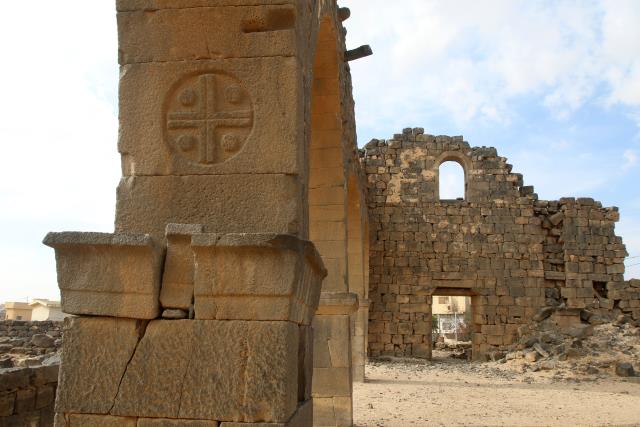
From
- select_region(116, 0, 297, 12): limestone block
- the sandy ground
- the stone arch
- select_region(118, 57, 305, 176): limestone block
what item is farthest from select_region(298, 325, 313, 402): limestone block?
the stone arch

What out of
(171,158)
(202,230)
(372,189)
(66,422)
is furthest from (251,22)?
(372,189)

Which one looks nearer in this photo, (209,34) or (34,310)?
(209,34)

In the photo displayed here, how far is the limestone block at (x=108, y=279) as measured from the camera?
8.59 feet

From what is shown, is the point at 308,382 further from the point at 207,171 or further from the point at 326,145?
the point at 326,145

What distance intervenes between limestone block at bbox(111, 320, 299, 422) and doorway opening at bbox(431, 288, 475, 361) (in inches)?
573

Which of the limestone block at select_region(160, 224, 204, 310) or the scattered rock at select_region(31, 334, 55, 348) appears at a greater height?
the limestone block at select_region(160, 224, 204, 310)

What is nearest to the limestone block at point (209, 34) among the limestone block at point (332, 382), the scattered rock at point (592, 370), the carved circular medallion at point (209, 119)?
the carved circular medallion at point (209, 119)

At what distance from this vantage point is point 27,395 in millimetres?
5312

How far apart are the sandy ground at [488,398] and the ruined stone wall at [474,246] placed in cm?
190

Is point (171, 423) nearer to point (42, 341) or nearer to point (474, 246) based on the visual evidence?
point (42, 341)

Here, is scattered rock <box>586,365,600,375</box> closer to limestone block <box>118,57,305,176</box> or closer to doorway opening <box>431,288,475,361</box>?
doorway opening <box>431,288,475,361</box>

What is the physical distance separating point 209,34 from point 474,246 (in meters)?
14.9

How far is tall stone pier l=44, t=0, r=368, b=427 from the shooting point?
2.56 meters

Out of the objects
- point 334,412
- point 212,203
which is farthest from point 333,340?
point 212,203
